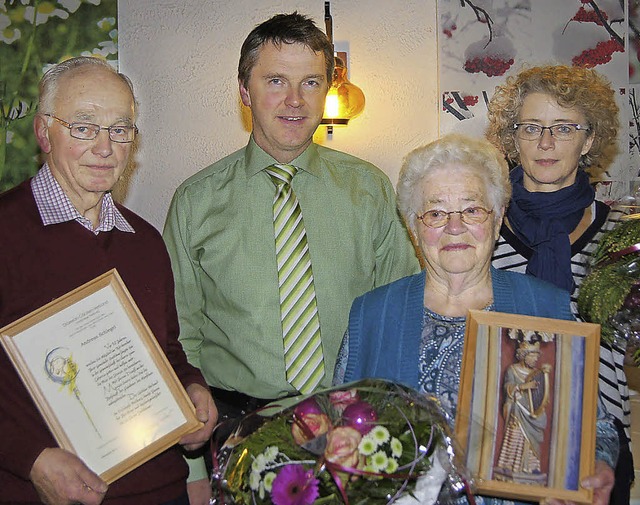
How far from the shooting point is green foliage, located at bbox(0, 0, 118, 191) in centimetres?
401

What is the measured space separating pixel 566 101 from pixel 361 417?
57.6 inches

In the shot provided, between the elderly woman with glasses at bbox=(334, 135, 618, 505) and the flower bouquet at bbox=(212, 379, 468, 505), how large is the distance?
0.49 meters

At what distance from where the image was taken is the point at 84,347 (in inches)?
70.8

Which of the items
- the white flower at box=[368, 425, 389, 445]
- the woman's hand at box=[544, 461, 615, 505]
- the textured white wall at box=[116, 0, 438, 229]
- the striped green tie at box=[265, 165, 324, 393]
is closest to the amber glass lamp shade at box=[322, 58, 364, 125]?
the textured white wall at box=[116, 0, 438, 229]

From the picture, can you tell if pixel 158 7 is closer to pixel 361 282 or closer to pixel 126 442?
pixel 361 282

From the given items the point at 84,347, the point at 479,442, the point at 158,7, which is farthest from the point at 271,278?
the point at 158,7

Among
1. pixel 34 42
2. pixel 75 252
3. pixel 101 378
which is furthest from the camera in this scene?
pixel 34 42

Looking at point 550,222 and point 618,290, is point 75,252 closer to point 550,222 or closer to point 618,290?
point 618,290

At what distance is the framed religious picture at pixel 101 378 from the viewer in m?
1.74

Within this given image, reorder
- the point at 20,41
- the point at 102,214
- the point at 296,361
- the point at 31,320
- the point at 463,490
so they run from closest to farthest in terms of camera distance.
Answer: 1. the point at 463,490
2. the point at 31,320
3. the point at 102,214
4. the point at 296,361
5. the point at 20,41

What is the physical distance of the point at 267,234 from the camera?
2.61 metres

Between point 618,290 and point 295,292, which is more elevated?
point 618,290

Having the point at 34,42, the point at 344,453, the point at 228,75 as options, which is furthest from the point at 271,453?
the point at 34,42

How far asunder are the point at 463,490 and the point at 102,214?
1.23m
